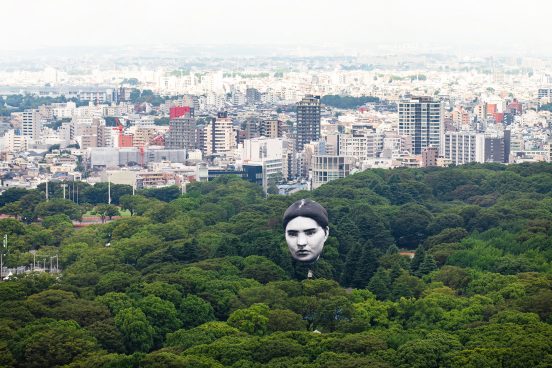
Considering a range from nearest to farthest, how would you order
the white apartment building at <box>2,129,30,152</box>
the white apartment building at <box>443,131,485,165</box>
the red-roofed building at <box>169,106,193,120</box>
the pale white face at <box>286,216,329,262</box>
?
the pale white face at <box>286,216,329,262</box> < the white apartment building at <box>443,131,485,165</box> < the white apartment building at <box>2,129,30,152</box> < the red-roofed building at <box>169,106,193,120</box>

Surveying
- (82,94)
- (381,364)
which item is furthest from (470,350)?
(82,94)

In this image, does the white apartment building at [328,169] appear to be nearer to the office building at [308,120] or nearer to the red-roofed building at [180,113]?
the office building at [308,120]

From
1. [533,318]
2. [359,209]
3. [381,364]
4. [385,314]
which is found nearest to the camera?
[381,364]

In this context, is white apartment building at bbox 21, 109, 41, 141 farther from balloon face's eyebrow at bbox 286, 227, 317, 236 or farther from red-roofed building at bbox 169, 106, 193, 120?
balloon face's eyebrow at bbox 286, 227, 317, 236

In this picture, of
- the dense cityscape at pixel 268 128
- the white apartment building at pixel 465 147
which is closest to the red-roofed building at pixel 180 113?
the dense cityscape at pixel 268 128

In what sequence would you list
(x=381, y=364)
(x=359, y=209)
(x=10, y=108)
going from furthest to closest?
(x=10, y=108), (x=359, y=209), (x=381, y=364)

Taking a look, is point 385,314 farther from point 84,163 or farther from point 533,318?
point 84,163

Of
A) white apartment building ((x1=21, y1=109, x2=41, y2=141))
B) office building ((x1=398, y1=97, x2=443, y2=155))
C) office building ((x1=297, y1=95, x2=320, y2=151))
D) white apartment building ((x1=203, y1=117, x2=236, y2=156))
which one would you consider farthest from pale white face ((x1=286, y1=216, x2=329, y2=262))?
white apartment building ((x1=21, y1=109, x2=41, y2=141))
